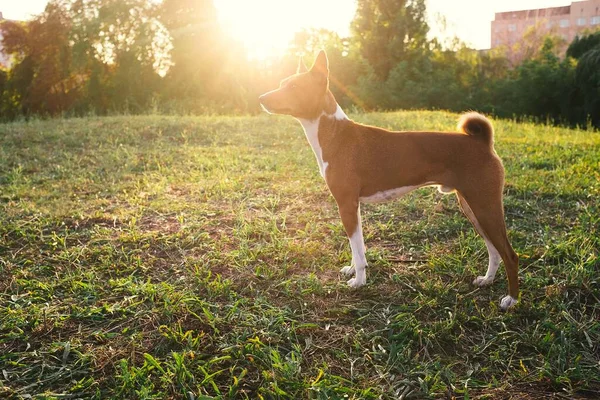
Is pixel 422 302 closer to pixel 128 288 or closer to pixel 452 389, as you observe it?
pixel 452 389

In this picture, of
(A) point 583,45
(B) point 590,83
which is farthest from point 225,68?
(A) point 583,45

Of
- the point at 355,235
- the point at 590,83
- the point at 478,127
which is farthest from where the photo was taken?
the point at 590,83

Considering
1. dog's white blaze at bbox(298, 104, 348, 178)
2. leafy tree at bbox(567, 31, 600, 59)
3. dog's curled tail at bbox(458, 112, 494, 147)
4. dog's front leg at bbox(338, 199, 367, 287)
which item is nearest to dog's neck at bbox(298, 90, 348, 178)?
dog's white blaze at bbox(298, 104, 348, 178)

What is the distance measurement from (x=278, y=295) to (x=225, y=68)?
18.4 metres

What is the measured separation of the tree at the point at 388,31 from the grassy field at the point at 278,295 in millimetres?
16600

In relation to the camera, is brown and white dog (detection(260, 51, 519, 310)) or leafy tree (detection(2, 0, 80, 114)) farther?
leafy tree (detection(2, 0, 80, 114))

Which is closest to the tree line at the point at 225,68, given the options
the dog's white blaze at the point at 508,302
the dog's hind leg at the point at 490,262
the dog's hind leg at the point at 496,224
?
the dog's hind leg at the point at 490,262

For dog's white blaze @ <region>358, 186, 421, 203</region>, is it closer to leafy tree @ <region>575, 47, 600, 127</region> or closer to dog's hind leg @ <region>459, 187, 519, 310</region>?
dog's hind leg @ <region>459, 187, 519, 310</region>

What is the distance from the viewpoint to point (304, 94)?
3.72m

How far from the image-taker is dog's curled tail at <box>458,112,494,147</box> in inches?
136

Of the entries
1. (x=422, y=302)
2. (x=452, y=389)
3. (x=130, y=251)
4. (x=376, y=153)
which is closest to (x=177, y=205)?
(x=130, y=251)

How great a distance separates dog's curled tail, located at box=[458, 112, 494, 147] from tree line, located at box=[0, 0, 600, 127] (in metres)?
14.8

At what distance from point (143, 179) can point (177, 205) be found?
58.8 inches

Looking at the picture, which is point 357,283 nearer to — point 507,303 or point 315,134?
point 507,303
